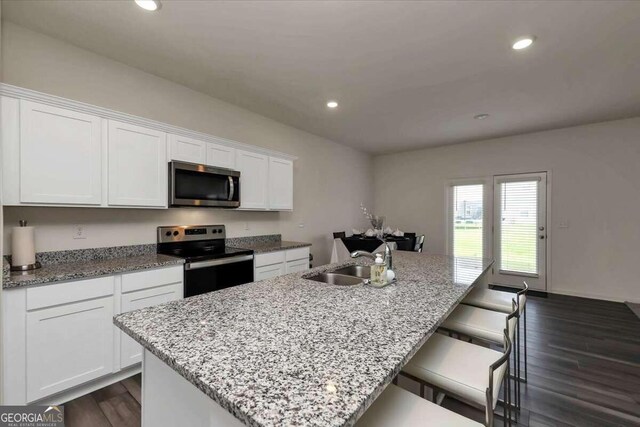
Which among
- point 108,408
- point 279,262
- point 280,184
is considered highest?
point 280,184

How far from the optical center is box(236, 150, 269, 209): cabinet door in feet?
11.2

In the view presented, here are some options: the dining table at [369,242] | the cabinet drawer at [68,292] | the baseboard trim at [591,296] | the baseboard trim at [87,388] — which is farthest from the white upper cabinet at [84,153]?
the baseboard trim at [591,296]

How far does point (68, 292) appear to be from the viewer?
1.90 m

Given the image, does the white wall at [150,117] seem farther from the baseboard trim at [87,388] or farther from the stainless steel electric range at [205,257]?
the baseboard trim at [87,388]

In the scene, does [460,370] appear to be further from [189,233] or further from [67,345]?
[189,233]

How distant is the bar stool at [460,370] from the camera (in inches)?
44.8

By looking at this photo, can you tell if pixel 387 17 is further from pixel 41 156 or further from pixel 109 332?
pixel 109 332

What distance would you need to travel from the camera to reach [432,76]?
2.92m

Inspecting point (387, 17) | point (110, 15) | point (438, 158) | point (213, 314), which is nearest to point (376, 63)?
point (387, 17)

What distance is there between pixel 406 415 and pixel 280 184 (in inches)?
127

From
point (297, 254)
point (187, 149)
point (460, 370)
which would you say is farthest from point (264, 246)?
point (460, 370)

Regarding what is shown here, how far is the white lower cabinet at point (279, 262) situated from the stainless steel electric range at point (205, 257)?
123 mm

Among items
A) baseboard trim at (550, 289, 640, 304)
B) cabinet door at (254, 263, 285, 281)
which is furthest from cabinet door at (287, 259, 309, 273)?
baseboard trim at (550, 289, 640, 304)

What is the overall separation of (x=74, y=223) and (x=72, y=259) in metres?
0.29
